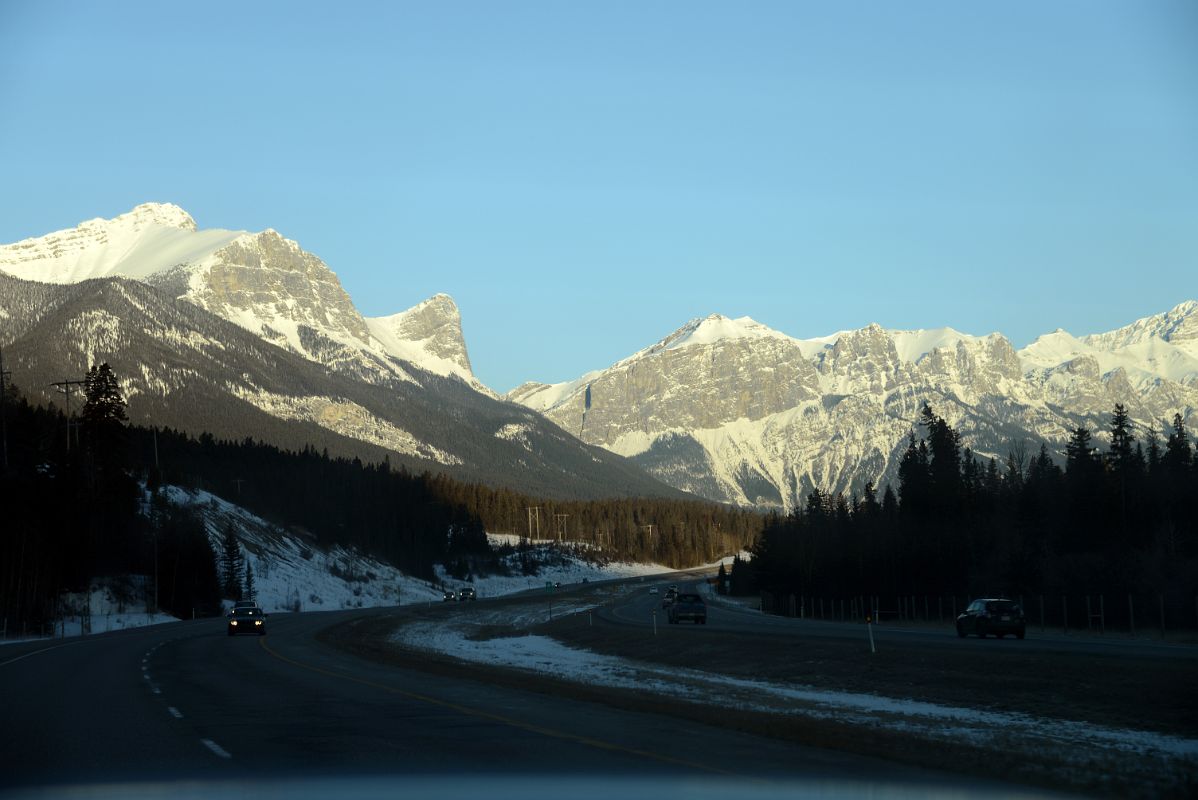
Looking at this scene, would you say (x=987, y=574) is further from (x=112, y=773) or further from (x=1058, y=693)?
(x=112, y=773)

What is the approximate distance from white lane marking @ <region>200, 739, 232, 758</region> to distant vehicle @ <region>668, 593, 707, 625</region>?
164 ft

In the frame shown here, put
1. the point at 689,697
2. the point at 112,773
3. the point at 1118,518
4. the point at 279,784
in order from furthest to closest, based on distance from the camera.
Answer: the point at 1118,518, the point at 689,697, the point at 112,773, the point at 279,784

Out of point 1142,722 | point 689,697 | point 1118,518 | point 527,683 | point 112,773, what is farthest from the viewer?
point 1118,518

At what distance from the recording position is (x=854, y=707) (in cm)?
2619

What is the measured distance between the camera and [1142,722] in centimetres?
2331

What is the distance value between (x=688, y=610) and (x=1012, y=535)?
2159 inches

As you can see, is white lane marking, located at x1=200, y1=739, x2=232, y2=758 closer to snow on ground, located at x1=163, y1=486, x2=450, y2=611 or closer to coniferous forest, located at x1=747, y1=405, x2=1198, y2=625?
coniferous forest, located at x1=747, y1=405, x2=1198, y2=625

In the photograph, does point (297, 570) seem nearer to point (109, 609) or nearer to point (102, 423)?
point (102, 423)

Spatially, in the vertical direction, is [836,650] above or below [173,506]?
below

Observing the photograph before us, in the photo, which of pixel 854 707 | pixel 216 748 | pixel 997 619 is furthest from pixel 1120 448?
pixel 216 748

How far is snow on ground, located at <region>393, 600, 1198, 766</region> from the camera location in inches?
779

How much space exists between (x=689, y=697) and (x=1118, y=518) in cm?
9204

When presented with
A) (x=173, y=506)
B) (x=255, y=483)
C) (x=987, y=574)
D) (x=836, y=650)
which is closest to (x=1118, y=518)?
(x=987, y=574)

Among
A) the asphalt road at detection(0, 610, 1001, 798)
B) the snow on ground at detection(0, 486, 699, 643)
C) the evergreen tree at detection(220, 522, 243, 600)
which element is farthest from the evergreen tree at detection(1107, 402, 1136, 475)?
the asphalt road at detection(0, 610, 1001, 798)
